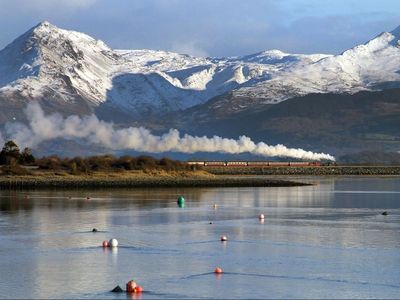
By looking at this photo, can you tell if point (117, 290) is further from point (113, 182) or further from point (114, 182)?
point (113, 182)

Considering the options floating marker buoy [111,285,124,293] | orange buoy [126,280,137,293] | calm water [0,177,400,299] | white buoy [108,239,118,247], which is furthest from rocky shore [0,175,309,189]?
orange buoy [126,280,137,293]

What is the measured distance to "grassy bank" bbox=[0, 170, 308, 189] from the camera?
121 m

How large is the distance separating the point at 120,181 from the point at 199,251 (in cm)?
8055

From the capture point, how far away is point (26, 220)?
2589 inches

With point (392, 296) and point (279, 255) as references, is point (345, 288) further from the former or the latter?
point (279, 255)

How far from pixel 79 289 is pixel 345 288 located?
32.1 ft

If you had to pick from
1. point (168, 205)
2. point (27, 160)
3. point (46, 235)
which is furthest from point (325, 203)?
point (27, 160)

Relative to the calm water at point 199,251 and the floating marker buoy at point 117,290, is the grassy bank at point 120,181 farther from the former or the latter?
the floating marker buoy at point 117,290

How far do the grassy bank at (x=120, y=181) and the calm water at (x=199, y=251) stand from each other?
38.3m

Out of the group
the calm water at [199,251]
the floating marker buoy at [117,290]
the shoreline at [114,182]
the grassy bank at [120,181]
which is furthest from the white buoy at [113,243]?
the grassy bank at [120,181]

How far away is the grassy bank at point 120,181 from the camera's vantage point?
121 m

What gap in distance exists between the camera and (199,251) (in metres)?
48.6

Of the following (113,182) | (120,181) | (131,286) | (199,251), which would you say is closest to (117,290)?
(131,286)

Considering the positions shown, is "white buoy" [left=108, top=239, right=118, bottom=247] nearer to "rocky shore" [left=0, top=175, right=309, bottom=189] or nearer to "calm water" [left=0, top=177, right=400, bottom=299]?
"calm water" [left=0, top=177, right=400, bottom=299]
